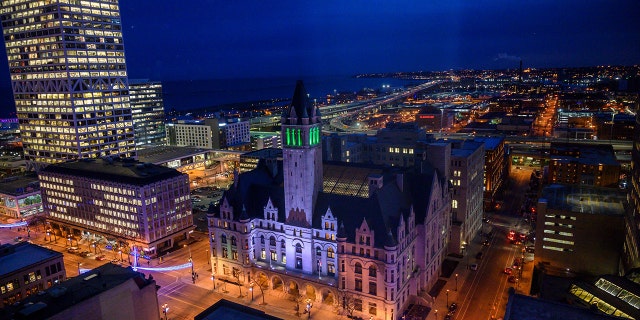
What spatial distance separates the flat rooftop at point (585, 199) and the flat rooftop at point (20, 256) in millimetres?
107277

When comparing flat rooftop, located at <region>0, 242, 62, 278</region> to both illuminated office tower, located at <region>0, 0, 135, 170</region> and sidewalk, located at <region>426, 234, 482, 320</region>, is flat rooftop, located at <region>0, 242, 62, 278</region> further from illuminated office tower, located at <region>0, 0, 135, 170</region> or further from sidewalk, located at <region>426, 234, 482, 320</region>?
illuminated office tower, located at <region>0, 0, 135, 170</region>

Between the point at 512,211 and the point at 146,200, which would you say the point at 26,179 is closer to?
the point at 146,200

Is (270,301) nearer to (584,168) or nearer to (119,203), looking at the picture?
(119,203)

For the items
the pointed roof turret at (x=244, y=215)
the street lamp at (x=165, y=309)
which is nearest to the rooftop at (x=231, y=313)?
the street lamp at (x=165, y=309)

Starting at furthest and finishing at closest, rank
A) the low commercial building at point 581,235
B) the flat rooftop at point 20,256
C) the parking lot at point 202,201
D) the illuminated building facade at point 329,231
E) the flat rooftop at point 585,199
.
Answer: the parking lot at point 202,201 → the flat rooftop at point 585,199 → the low commercial building at point 581,235 → the illuminated building facade at point 329,231 → the flat rooftop at point 20,256

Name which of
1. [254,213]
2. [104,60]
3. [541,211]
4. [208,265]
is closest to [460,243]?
[541,211]

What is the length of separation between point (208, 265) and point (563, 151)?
12645 cm

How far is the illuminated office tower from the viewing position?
149000mm

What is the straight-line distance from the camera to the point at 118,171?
4528 inches

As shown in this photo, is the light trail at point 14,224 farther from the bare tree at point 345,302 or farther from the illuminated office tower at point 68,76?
the bare tree at point 345,302

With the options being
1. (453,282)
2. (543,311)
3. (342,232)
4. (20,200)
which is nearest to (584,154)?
(453,282)

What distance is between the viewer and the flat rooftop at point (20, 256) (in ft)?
252

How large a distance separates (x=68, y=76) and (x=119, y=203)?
67.3m

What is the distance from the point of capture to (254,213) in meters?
94.4
